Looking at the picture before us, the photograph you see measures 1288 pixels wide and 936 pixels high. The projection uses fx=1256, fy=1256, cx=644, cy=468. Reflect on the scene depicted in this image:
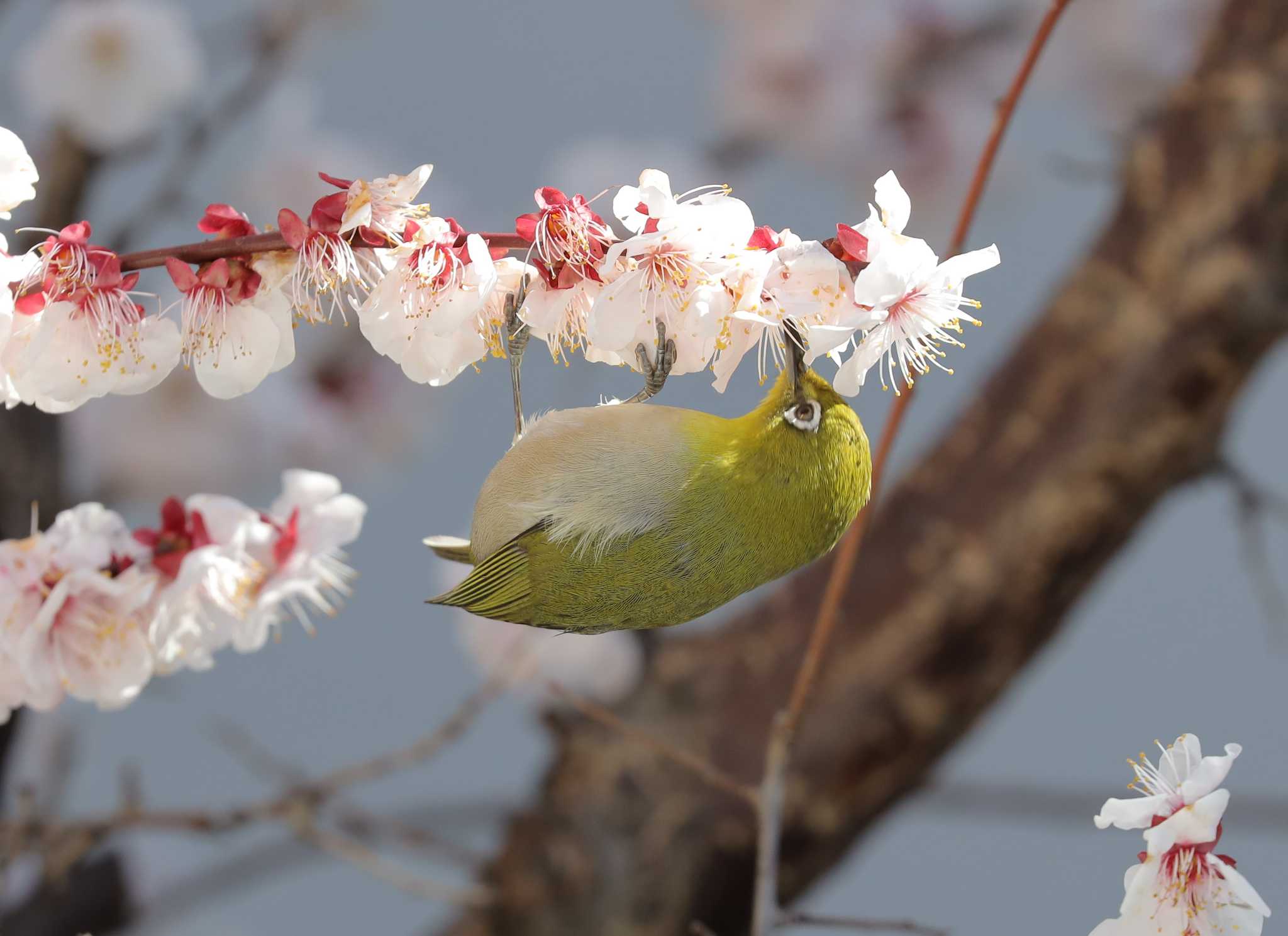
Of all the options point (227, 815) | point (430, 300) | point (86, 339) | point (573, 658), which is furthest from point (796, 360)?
point (573, 658)

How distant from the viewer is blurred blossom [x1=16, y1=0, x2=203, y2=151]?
108 cm

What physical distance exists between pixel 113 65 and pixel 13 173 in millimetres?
856

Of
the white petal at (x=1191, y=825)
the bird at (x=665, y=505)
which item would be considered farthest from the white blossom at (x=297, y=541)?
the white petal at (x=1191, y=825)

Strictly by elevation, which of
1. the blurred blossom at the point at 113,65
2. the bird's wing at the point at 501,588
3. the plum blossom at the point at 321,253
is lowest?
the bird's wing at the point at 501,588

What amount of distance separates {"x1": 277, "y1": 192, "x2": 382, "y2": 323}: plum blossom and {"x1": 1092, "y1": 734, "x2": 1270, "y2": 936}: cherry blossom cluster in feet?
0.87

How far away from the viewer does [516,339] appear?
45cm

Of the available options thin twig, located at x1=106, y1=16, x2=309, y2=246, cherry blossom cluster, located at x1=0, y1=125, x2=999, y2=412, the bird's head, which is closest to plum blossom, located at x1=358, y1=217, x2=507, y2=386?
cherry blossom cluster, located at x1=0, y1=125, x2=999, y2=412

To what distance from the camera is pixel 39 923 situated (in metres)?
0.98

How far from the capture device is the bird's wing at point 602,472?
0.43 meters

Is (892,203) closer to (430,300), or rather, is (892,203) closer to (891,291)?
(891,291)

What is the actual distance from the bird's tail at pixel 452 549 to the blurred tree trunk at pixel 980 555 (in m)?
0.63

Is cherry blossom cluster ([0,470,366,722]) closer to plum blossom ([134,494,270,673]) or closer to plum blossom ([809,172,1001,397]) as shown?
plum blossom ([134,494,270,673])

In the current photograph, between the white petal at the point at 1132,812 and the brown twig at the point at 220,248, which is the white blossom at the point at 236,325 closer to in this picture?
the brown twig at the point at 220,248

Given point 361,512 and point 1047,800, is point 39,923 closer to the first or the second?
point 361,512
